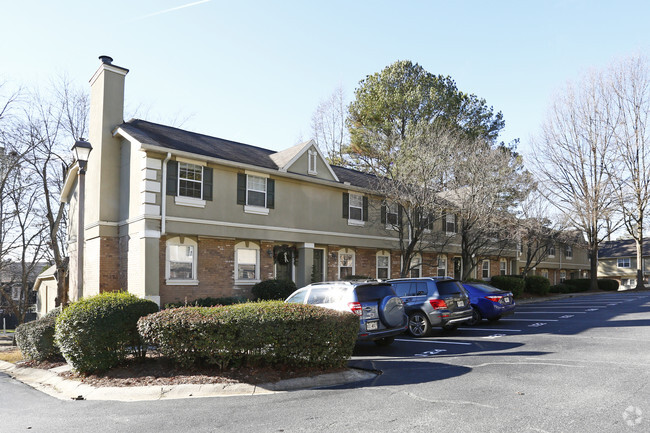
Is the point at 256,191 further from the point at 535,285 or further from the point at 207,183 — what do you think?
the point at 535,285

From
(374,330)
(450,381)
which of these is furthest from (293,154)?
(450,381)

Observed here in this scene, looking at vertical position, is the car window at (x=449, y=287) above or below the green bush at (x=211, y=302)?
above

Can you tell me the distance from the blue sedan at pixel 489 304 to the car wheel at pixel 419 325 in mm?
3279

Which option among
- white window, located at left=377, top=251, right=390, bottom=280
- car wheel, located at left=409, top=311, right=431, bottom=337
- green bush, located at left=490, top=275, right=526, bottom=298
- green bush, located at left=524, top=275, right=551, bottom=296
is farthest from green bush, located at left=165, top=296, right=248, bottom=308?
green bush, located at left=524, top=275, right=551, bottom=296

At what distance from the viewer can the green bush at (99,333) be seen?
8680 millimetres

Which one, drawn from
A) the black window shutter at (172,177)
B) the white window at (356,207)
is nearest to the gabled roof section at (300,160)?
the white window at (356,207)

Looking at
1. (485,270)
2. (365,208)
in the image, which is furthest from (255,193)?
(485,270)

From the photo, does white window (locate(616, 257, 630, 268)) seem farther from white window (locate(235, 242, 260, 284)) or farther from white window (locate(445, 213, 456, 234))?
white window (locate(235, 242, 260, 284))

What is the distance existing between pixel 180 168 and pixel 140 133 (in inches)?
79.3

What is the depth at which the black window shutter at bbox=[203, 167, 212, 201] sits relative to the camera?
693 inches

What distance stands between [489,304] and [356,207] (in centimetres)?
930

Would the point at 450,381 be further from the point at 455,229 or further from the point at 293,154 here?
the point at 455,229

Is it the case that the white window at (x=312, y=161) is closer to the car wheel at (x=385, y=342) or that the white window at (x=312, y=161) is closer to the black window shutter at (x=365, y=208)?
the black window shutter at (x=365, y=208)

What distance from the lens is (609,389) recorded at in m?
6.68
